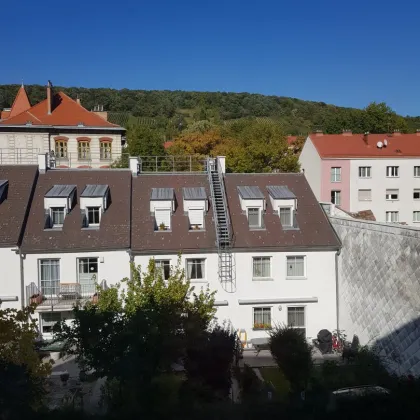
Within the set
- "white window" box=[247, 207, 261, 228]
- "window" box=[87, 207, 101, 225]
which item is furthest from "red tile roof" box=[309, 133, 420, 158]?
"window" box=[87, 207, 101, 225]

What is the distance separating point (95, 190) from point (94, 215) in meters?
1.35

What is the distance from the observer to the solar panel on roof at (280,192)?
23.7 meters

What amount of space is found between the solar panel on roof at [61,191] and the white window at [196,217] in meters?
5.93

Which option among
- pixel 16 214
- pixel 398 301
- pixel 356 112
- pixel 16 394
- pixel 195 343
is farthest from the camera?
pixel 356 112

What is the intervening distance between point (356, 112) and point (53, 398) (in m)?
61.3

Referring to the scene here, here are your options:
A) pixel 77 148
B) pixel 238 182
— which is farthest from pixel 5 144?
pixel 238 182

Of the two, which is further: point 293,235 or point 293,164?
point 293,164

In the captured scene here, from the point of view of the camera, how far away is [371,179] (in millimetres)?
42125

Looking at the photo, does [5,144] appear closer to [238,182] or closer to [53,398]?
[238,182]

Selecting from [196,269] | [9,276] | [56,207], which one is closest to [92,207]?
[56,207]

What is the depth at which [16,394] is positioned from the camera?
10.2 m

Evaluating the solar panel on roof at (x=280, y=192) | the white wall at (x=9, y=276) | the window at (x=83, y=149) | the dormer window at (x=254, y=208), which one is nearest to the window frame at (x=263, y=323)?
the dormer window at (x=254, y=208)

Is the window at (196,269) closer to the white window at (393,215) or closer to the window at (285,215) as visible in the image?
the window at (285,215)

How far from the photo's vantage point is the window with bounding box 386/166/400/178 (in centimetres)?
4241
